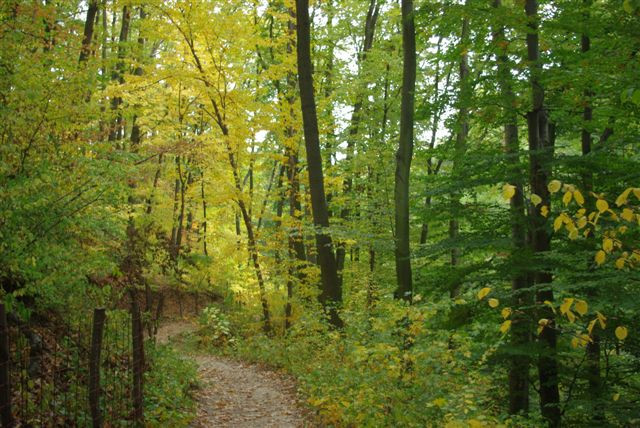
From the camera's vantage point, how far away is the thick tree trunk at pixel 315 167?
36.9ft

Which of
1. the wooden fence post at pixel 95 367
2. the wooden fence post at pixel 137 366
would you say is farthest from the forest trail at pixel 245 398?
the wooden fence post at pixel 95 367

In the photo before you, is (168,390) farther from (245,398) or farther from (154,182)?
(154,182)

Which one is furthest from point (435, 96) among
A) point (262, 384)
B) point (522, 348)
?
point (262, 384)

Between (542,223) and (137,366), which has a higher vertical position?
(542,223)

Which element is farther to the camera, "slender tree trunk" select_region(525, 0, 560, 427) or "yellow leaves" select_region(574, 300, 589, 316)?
"slender tree trunk" select_region(525, 0, 560, 427)

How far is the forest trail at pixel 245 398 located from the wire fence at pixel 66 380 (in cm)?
176

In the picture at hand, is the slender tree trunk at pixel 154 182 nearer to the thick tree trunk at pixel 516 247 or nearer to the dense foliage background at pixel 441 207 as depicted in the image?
the dense foliage background at pixel 441 207

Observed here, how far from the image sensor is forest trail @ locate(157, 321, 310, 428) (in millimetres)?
8359

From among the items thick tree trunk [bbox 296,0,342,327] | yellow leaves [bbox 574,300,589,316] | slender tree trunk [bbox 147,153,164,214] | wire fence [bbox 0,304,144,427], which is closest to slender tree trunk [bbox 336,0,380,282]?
thick tree trunk [bbox 296,0,342,327]

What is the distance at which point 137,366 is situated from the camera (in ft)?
22.2

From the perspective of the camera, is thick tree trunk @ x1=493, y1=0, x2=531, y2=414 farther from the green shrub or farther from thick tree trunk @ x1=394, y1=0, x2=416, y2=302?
the green shrub

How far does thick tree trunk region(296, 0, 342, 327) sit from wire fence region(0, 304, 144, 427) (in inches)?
193

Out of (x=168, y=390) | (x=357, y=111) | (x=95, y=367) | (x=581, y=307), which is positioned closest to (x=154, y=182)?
(x=357, y=111)

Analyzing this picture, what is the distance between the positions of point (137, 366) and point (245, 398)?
378 centimetres
